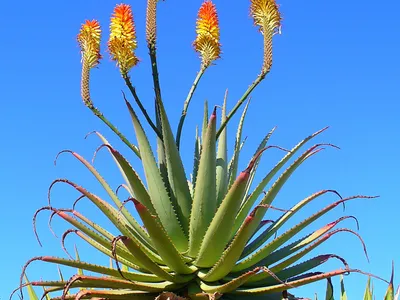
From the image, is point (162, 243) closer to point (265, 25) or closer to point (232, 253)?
point (232, 253)

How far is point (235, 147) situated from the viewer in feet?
16.4

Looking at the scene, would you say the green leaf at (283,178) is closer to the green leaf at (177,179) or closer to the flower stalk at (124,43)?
the green leaf at (177,179)

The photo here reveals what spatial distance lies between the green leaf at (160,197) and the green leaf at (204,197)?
0.36ft

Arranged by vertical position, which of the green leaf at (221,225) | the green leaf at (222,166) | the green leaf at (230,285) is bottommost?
the green leaf at (230,285)

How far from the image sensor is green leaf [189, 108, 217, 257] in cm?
419

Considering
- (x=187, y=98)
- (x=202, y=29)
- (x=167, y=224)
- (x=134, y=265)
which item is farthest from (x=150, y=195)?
(x=202, y=29)

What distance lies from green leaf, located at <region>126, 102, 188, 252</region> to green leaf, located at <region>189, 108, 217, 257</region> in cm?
11

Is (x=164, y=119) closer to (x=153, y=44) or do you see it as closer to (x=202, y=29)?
(x=153, y=44)

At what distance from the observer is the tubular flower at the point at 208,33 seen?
466 cm

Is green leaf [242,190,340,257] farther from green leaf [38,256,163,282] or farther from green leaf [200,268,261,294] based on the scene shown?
green leaf [38,256,163,282]

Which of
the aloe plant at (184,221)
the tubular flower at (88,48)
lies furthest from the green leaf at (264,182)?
the tubular flower at (88,48)

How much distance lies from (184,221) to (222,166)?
1.82 ft

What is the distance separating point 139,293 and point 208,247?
1.99 feet

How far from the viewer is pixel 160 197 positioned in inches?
169
